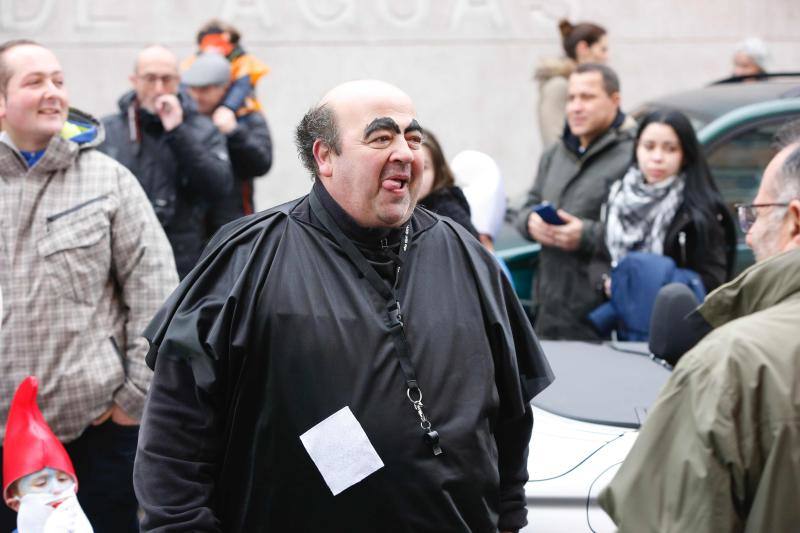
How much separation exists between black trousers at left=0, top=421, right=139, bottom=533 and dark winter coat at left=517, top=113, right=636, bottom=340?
8.59 ft

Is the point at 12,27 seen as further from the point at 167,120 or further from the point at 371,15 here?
the point at 167,120

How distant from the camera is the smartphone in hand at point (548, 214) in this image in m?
6.14

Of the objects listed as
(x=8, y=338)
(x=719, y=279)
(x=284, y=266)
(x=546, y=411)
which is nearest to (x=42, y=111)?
(x=8, y=338)

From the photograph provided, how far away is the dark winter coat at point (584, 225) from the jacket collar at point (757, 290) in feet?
11.9

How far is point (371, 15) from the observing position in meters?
12.3

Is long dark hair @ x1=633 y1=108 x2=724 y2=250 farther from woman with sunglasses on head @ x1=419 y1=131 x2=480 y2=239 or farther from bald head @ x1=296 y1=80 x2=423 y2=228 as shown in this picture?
bald head @ x1=296 y1=80 x2=423 y2=228

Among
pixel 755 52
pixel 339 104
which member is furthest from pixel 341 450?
pixel 755 52

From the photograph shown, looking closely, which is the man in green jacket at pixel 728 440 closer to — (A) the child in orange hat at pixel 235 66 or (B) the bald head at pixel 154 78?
(B) the bald head at pixel 154 78

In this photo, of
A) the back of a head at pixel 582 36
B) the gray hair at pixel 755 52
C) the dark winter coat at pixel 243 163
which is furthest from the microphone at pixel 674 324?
the gray hair at pixel 755 52

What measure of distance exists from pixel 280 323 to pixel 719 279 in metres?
3.31

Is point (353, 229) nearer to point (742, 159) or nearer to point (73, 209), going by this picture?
point (73, 209)

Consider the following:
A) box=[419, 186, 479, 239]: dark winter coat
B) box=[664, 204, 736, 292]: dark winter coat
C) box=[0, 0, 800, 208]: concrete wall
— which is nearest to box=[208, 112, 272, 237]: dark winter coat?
box=[419, 186, 479, 239]: dark winter coat

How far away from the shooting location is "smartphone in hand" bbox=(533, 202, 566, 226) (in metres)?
6.14

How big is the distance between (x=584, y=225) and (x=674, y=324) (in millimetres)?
2019
